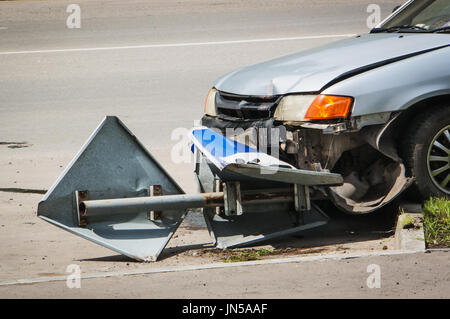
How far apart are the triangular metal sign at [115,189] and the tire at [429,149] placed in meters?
1.83

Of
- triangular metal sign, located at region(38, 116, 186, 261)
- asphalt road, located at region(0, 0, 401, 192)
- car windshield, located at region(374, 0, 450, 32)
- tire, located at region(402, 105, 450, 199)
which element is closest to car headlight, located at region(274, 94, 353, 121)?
tire, located at region(402, 105, 450, 199)

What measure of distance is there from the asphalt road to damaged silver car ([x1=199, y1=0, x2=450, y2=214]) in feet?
6.57

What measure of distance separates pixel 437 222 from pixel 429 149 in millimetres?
584

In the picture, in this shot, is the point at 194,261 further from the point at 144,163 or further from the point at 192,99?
the point at 192,99

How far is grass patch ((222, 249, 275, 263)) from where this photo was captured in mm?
6078

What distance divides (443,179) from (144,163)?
2359mm

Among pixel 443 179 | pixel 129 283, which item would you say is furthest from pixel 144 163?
pixel 443 179

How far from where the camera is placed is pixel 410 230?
20.0 feet

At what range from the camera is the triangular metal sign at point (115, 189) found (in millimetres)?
6102

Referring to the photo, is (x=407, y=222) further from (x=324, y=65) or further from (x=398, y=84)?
(x=324, y=65)

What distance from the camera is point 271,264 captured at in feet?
18.5

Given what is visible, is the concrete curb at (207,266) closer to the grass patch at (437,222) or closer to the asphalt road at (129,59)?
the grass patch at (437,222)

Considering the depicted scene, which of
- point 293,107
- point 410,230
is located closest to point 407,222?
point 410,230

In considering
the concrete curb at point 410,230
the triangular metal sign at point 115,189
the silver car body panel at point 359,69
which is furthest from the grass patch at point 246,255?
the silver car body panel at point 359,69
